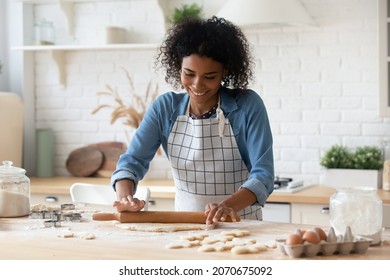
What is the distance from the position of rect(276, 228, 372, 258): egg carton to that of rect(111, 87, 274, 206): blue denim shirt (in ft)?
1.75

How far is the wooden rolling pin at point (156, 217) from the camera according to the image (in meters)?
2.14

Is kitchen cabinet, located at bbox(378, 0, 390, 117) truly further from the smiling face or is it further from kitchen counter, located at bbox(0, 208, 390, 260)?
kitchen counter, located at bbox(0, 208, 390, 260)

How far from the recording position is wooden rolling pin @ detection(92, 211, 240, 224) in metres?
2.14

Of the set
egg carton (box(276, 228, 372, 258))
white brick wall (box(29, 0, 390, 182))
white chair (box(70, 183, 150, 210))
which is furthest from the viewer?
white brick wall (box(29, 0, 390, 182))

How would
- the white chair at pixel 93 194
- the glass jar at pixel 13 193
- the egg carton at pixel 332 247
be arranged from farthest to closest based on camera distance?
the white chair at pixel 93 194 → the glass jar at pixel 13 193 → the egg carton at pixel 332 247

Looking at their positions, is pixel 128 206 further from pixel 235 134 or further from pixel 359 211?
pixel 359 211

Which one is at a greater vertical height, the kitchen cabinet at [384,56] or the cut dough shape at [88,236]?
the kitchen cabinet at [384,56]

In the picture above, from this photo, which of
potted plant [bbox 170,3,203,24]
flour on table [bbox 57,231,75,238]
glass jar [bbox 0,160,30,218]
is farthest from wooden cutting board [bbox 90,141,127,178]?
flour on table [bbox 57,231,75,238]

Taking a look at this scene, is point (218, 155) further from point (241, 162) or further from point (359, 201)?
point (359, 201)

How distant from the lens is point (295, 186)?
143 inches

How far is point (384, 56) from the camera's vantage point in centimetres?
359

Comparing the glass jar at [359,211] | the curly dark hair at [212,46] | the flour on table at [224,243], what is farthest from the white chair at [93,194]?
the glass jar at [359,211]

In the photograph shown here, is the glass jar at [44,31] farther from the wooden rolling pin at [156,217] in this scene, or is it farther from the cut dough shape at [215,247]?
the cut dough shape at [215,247]

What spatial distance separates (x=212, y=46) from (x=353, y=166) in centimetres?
166
